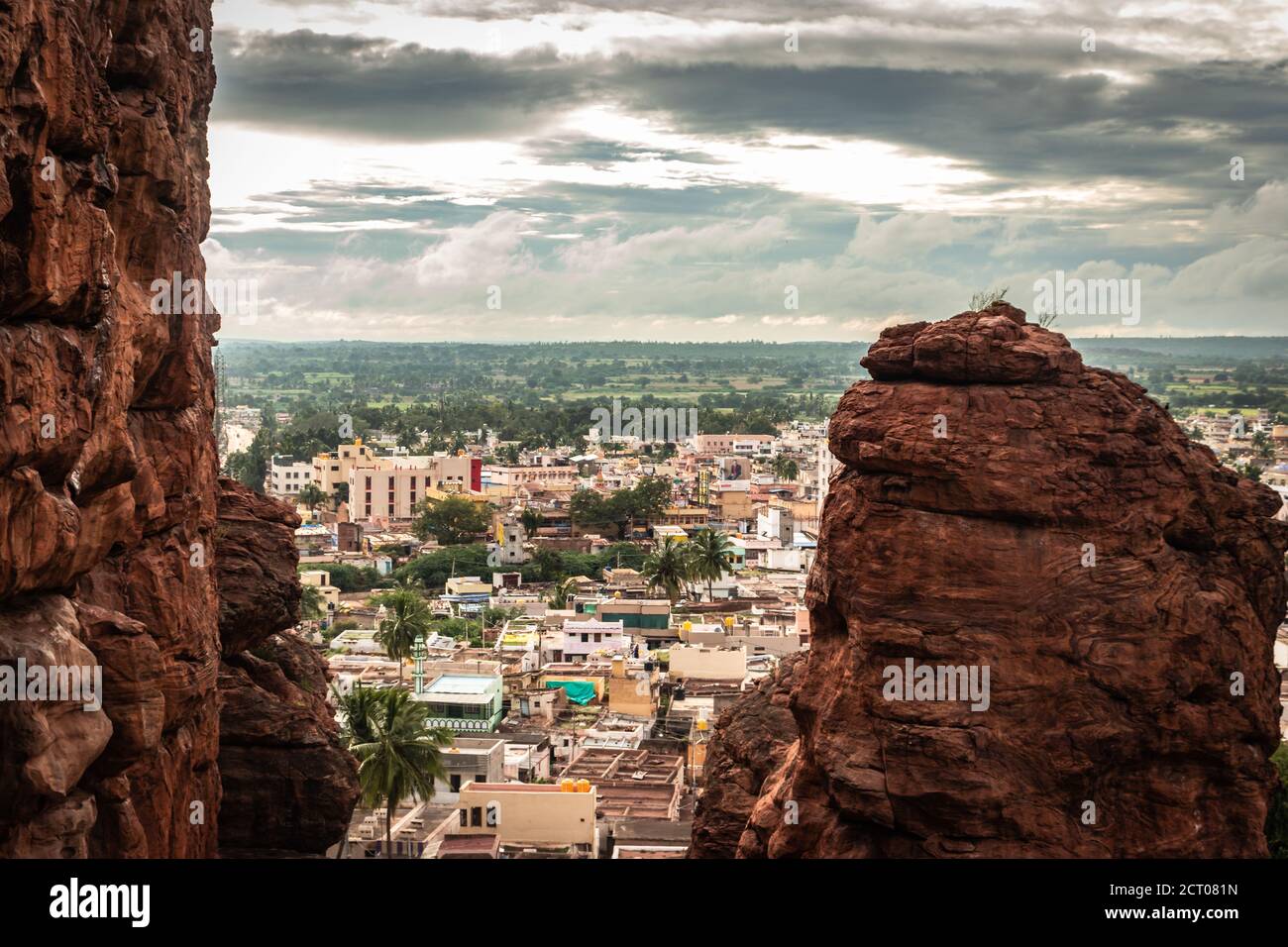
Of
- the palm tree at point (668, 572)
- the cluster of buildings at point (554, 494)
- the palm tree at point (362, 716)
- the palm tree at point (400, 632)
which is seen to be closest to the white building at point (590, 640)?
the palm tree at point (400, 632)

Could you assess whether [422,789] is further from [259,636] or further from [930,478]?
[930,478]

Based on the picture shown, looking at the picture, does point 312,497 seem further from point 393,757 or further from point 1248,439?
point 393,757

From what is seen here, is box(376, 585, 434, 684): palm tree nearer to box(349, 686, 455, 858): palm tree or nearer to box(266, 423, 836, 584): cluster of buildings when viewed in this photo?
box(349, 686, 455, 858): palm tree

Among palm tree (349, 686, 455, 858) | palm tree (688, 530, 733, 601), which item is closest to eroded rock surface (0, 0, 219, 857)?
palm tree (349, 686, 455, 858)

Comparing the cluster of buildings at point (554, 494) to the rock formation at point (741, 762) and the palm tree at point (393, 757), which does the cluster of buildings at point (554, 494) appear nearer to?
the palm tree at point (393, 757)

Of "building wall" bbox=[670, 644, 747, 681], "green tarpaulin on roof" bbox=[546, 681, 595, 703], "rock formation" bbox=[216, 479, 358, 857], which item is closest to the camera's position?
"rock formation" bbox=[216, 479, 358, 857]

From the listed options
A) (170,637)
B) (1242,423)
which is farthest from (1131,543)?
(1242,423)

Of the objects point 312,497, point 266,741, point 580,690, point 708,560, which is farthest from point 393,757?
point 312,497
